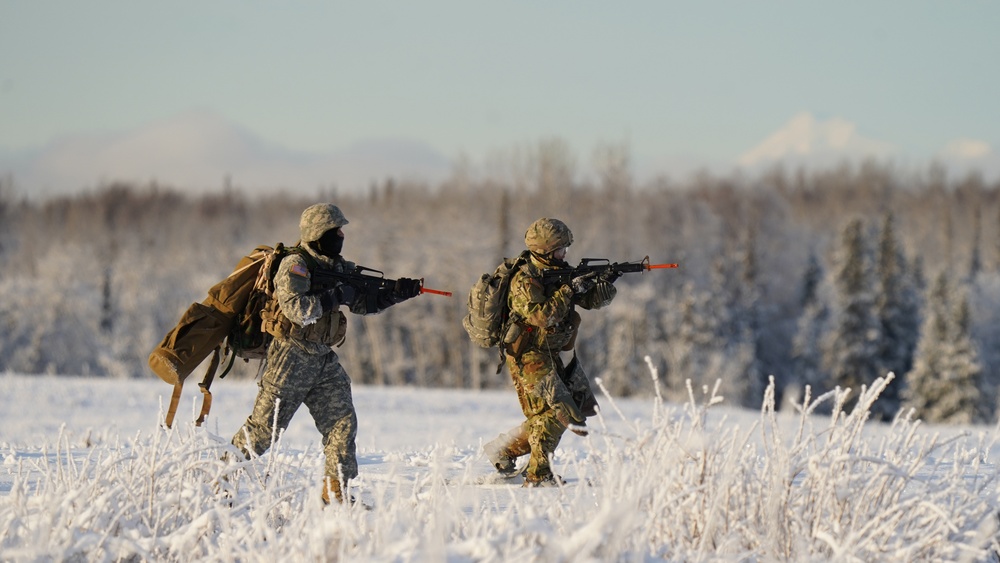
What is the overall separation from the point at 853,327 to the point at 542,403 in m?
42.7

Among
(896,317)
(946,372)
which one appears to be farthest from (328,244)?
(896,317)

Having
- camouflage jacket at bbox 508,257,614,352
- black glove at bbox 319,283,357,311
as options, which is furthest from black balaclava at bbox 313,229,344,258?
camouflage jacket at bbox 508,257,614,352

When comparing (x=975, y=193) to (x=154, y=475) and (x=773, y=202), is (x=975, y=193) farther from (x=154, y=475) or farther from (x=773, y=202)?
(x=154, y=475)

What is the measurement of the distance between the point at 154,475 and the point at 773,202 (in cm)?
7555

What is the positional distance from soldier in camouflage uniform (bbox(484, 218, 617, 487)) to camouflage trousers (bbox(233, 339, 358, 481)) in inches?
47.3

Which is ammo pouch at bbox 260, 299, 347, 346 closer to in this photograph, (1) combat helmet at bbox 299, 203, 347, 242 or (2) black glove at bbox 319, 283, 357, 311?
(2) black glove at bbox 319, 283, 357, 311

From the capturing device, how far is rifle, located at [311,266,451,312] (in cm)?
635

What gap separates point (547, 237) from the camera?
684 cm

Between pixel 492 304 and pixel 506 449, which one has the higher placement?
pixel 492 304

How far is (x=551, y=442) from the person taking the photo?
6.89m

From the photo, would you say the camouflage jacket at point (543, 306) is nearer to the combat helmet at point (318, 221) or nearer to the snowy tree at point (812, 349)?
the combat helmet at point (318, 221)

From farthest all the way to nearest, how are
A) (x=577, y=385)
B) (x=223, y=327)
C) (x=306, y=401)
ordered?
(x=577, y=385)
(x=223, y=327)
(x=306, y=401)

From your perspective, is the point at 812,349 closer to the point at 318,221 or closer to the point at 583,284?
the point at 583,284

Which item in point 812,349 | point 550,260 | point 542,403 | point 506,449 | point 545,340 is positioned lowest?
point 812,349
